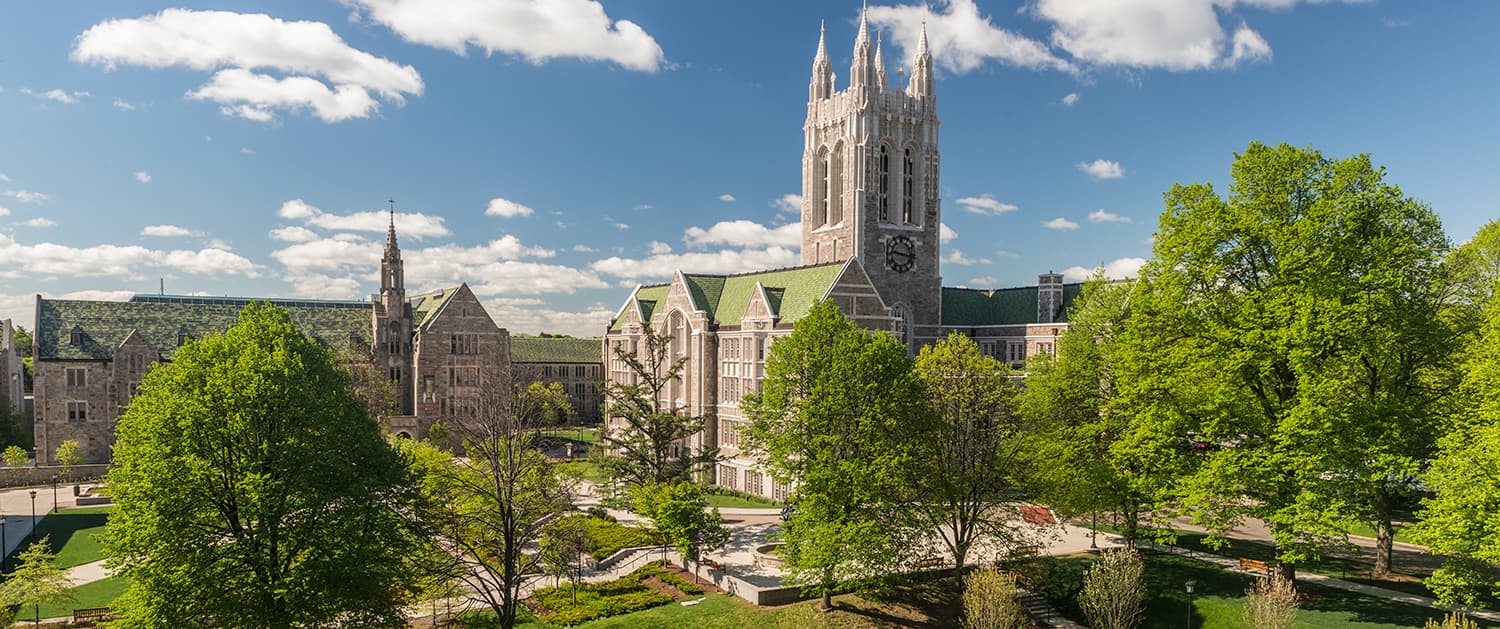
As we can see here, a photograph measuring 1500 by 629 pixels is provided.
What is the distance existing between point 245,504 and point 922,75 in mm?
69298

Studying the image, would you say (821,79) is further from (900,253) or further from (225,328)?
(225,328)

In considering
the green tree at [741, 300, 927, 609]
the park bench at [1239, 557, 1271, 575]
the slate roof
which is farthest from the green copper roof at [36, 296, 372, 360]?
the park bench at [1239, 557, 1271, 575]

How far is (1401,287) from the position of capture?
2802cm

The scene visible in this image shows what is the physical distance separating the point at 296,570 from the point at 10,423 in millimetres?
74515

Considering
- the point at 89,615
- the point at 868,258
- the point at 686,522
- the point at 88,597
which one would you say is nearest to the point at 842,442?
the point at 686,522

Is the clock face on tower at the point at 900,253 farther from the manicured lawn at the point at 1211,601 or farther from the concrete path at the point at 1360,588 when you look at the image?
the manicured lawn at the point at 1211,601

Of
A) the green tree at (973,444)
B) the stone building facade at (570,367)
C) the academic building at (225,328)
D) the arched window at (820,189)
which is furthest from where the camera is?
the stone building facade at (570,367)

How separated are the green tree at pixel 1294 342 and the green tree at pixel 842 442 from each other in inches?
376

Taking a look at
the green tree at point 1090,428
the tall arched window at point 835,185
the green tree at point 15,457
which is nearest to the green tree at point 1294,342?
the green tree at point 1090,428

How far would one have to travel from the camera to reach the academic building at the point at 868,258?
6444cm

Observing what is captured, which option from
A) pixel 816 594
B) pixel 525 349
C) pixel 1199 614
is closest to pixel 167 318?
pixel 525 349

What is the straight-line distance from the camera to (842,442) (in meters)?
31.8

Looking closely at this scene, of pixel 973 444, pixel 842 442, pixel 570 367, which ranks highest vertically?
pixel 842 442

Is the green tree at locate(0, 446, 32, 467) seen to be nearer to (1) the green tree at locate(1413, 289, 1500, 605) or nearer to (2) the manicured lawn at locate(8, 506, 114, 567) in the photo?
(2) the manicured lawn at locate(8, 506, 114, 567)
